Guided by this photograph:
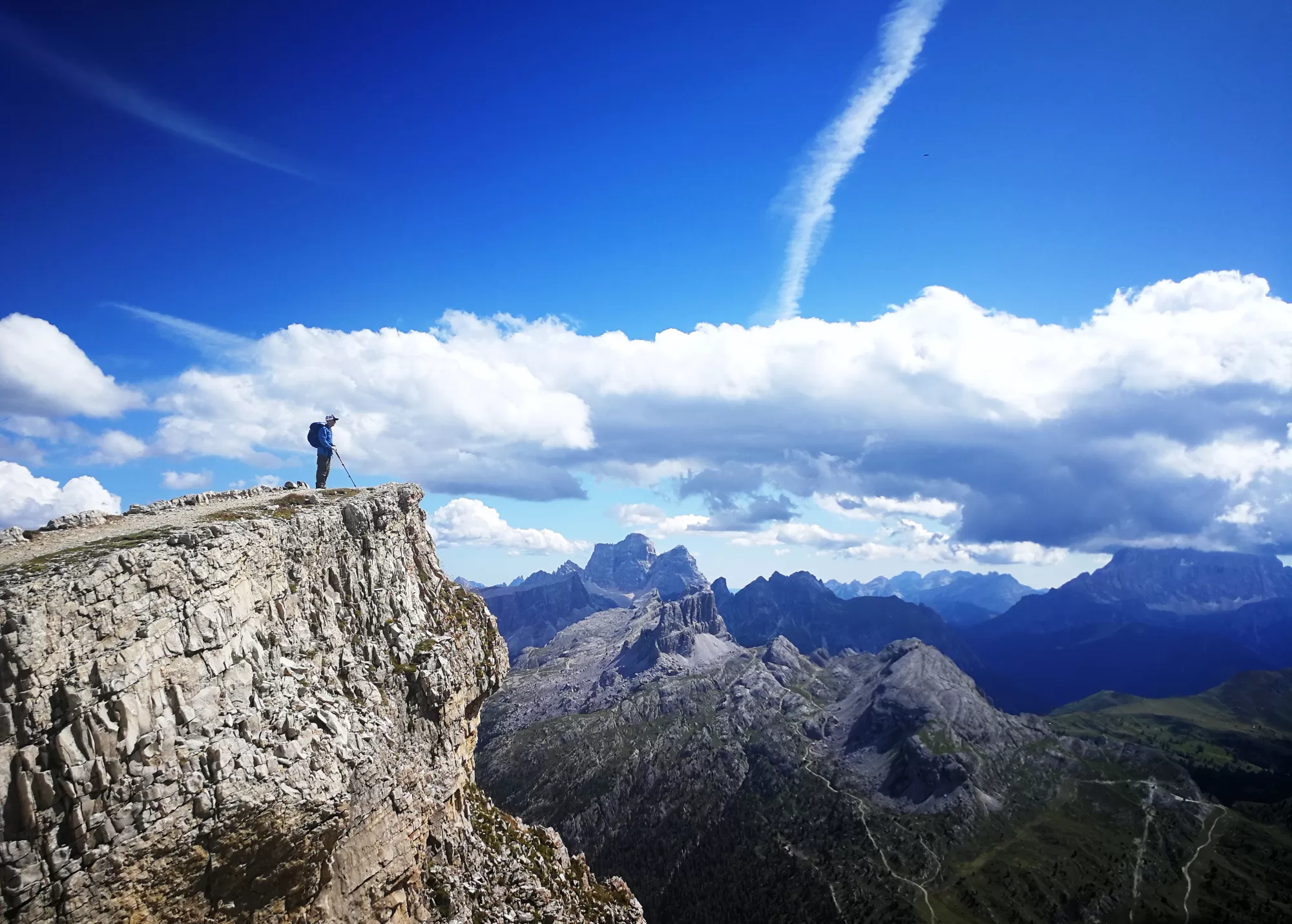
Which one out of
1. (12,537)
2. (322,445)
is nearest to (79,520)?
(12,537)

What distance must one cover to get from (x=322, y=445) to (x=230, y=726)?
30.6 meters

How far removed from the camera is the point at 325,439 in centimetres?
5388

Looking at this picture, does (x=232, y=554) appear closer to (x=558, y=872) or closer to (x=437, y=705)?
(x=437, y=705)

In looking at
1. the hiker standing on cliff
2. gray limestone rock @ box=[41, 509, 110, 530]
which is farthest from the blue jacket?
gray limestone rock @ box=[41, 509, 110, 530]

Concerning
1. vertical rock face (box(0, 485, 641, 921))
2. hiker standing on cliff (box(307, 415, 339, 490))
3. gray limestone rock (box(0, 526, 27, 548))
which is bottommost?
vertical rock face (box(0, 485, 641, 921))

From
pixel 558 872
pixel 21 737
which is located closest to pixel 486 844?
pixel 558 872

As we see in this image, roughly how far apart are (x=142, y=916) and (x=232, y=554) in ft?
51.2

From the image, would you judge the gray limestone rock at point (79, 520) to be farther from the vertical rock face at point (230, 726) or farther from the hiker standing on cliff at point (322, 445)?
the hiker standing on cliff at point (322, 445)

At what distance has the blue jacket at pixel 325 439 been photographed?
5372 cm

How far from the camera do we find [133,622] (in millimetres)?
25828

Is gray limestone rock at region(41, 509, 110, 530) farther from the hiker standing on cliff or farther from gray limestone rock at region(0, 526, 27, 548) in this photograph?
the hiker standing on cliff

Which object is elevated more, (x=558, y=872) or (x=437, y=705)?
(x=437, y=705)

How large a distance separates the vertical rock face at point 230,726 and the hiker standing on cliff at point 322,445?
542 cm

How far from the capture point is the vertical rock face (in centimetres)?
2242
